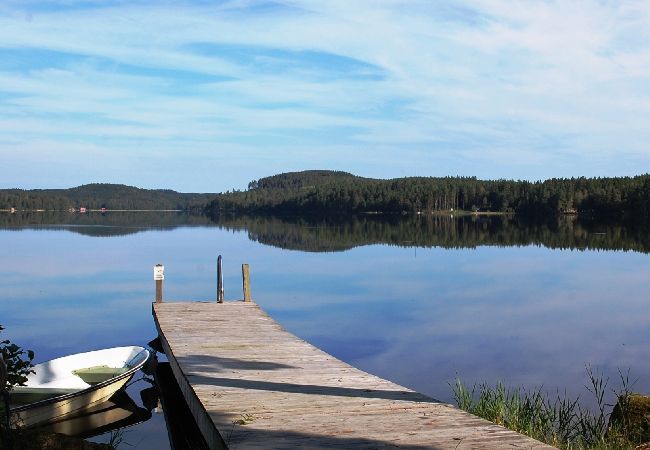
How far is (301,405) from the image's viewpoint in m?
7.22

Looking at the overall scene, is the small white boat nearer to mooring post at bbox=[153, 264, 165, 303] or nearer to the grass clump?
the grass clump

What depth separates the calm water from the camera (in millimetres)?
13914

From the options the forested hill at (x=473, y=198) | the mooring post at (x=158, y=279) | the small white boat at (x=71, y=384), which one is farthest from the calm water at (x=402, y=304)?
the forested hill at (x=473, y=198)

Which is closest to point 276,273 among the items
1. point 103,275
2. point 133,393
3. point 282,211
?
point 103,275

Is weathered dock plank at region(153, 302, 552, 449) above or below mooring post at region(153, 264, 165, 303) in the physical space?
below

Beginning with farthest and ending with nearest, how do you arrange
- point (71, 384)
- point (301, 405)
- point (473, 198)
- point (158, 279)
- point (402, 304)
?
point (473, 198) → point (402, 304) → point (158, 279) → point (71, 384) → point (301, 405)

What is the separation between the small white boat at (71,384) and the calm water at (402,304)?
83cm

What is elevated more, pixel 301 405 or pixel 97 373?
pixel 301 405

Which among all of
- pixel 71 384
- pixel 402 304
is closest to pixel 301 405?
pixel 71 384

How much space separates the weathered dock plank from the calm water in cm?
152

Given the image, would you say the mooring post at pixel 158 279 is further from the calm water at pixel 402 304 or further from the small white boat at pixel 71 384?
the small white boat at pixel 71 384

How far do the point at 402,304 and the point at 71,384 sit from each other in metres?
12.9

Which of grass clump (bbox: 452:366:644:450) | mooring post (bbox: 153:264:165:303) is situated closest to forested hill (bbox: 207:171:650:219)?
mooring post (bbox: 153:264:165:303)

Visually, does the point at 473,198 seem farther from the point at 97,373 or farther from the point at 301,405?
the point at 301,405
